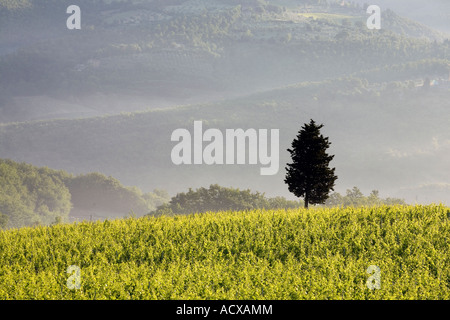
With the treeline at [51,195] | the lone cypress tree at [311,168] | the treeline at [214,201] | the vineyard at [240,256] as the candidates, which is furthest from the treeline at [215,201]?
the treeline at [51,195]

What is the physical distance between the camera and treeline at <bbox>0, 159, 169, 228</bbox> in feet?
534

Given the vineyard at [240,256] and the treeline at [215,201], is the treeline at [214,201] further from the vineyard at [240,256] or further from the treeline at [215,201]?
the vineyard at [240,256]

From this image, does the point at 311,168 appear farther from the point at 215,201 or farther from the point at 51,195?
the point at 51,195

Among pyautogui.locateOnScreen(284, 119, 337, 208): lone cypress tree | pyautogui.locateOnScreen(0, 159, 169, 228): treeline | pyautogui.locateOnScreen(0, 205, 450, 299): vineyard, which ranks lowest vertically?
pyautogui.locateOnScreen(0, 205, 450, 299): vineyard

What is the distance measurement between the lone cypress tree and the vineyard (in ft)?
8.40

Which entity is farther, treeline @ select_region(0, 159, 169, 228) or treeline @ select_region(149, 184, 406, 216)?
treeline @ select_region(0, 159, 169, 228)

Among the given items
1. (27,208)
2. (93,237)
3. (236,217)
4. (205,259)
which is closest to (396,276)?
(205,259)

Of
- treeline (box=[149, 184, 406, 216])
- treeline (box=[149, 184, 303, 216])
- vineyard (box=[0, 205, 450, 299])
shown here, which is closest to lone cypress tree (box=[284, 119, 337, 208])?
vineyard (box=[0, 205, 450, 299])

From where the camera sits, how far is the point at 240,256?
28.7 meters

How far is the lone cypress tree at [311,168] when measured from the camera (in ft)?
131

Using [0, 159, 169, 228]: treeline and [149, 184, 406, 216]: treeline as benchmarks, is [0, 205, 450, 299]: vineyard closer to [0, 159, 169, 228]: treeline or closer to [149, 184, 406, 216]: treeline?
[149, 184, 406, 216]: treeline

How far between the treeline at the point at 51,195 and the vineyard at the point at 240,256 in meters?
133

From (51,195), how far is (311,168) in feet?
487
